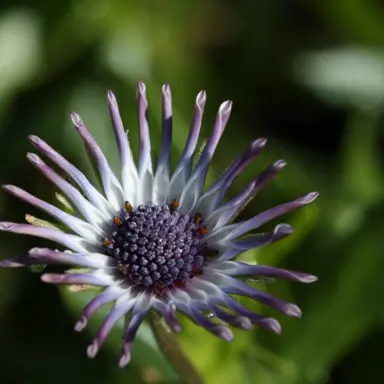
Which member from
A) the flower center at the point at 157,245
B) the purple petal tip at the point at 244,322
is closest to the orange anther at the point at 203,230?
the flower center at the point at 157,245

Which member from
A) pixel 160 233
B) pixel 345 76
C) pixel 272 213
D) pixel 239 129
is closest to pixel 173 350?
pixel 160 233

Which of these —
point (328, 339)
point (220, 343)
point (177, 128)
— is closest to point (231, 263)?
point (220, 343)

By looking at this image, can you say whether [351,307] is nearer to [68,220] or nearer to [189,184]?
[189,184]

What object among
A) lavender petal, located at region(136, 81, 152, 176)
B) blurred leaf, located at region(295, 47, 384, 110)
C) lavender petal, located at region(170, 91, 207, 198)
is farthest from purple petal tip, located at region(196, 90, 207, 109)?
blurred leaf, located at region(295, 47, 384, 110)

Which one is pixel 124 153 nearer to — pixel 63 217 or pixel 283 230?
pixel 63 217

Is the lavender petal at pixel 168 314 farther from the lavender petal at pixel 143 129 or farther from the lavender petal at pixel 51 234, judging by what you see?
the lavender petal at pixel 143 129

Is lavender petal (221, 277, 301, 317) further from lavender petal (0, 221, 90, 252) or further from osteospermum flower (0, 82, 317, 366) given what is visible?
lavender petal (0, 221, 90, 252)
